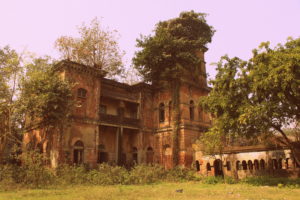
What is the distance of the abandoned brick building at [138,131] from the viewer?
18.4 meters

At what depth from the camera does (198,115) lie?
2470cm

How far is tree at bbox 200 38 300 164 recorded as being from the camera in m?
12.7

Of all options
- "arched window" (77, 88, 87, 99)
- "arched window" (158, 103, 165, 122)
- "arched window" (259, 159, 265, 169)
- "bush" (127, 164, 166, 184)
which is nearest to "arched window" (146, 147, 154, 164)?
"arched window" (158, 103, 165, 122)

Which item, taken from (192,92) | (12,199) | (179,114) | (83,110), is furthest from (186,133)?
(12,199)

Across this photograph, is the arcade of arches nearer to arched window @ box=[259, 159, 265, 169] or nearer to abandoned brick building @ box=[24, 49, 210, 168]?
arched window @ box=[259, 159, 265, 169]

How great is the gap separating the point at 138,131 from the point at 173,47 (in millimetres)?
8005

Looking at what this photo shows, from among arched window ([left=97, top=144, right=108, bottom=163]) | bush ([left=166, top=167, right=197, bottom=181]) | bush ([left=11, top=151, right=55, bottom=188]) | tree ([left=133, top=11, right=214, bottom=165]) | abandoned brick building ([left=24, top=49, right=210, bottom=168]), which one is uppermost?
tree ([left=133, top=11, right=214, bottom=165])

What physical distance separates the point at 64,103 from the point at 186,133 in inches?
405

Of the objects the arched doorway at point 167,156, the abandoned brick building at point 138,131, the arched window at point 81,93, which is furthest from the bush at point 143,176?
the arched window at point 81,93

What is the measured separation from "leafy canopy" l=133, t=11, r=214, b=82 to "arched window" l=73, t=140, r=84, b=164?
8569 millimetres

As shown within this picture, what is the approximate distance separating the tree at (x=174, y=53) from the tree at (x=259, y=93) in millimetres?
6420

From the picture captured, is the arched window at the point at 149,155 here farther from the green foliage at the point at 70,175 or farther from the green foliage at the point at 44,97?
the green foliage at the point at 44,97

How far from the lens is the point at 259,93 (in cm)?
1392

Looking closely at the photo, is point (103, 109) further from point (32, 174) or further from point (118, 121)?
point (32, 174)
